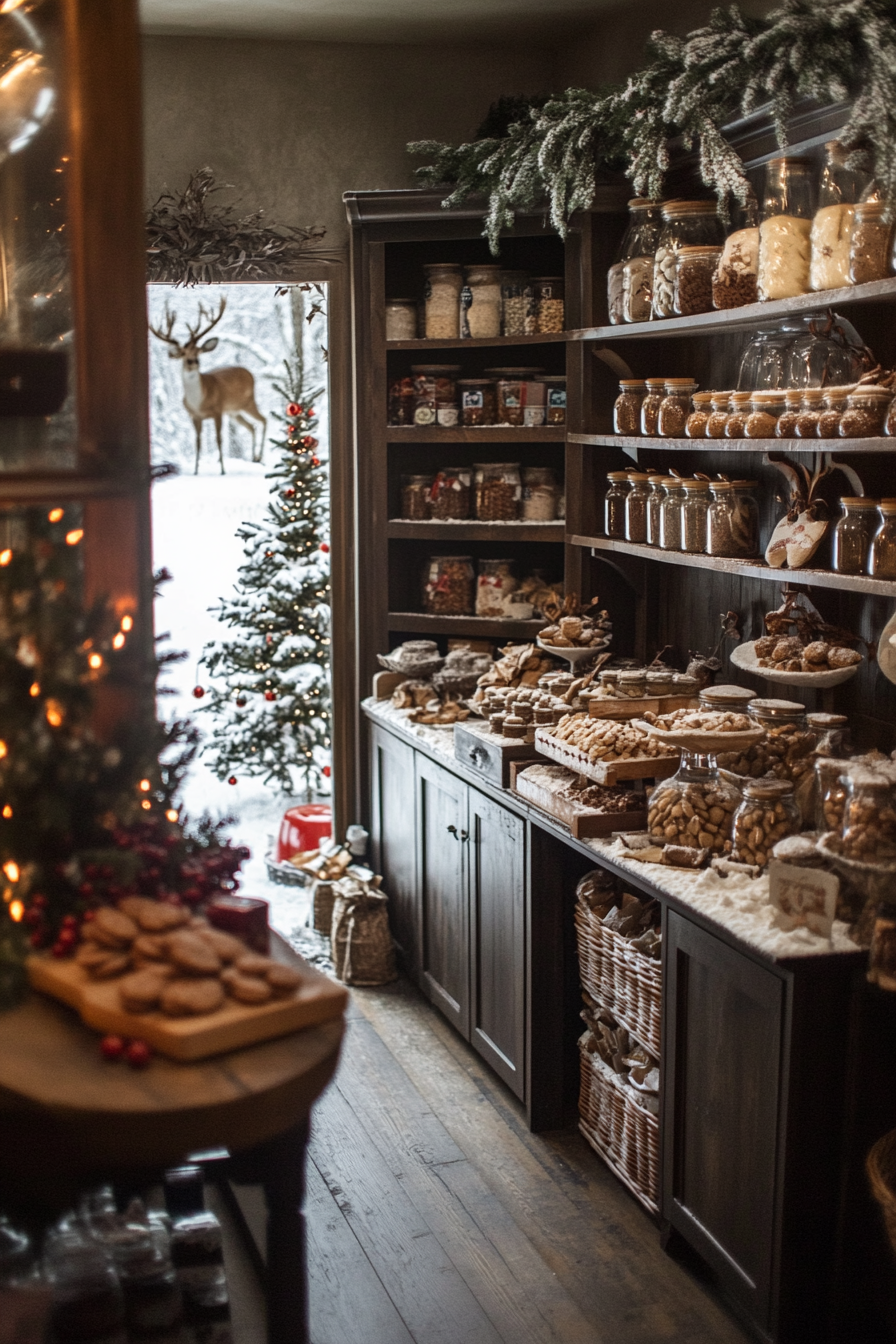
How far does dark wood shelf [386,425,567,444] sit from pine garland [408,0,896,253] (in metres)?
0.58

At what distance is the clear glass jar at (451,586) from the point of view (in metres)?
4.50

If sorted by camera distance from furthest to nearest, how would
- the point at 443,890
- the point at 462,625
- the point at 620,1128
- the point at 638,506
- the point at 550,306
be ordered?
1. the point at 462,625
2. the point at 550,306
3. the point at 443,890
4. the point at 638,506
5. the point at 620,1128

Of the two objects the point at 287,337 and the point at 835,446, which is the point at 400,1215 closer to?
the point at 835,446

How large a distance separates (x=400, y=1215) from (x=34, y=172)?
7.69 feet

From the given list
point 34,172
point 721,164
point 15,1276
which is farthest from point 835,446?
point 15,1276

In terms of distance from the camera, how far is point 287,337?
18.9 ft

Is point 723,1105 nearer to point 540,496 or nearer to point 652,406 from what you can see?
point 652,406

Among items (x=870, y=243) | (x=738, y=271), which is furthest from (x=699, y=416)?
(x=870, y=243)

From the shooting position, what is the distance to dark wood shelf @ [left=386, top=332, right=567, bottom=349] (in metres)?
4.07

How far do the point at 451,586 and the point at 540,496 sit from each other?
0.46m

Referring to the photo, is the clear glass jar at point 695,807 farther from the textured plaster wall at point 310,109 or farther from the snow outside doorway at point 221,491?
the snow outside doorway at point 221,491

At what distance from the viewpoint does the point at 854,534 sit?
2719mm

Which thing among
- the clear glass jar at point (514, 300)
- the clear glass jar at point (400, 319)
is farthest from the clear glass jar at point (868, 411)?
the clear glass jar at point (400, 319)

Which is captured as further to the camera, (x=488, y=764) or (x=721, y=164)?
(x=488, y=764)
